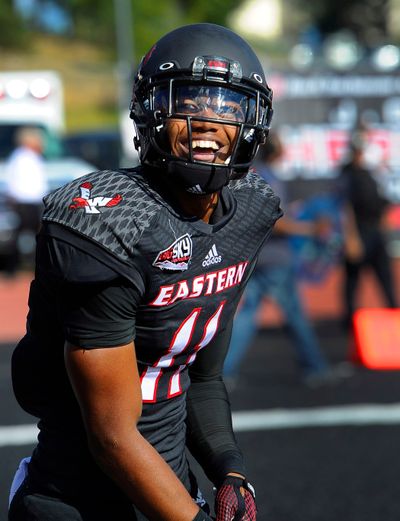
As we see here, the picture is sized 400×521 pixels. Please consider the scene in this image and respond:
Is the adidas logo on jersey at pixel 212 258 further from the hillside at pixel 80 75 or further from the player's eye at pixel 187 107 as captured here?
the hillside at pixel 80 75

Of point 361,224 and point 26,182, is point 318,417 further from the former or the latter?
point 26,182

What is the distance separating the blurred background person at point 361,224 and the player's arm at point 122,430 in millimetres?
6469

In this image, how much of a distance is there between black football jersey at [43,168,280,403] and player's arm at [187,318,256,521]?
8 cm

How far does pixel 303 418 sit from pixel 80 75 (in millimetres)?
→ 41810

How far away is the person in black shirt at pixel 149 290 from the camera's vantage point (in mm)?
1983

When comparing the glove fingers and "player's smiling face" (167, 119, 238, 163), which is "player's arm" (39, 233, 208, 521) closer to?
the glove fingers

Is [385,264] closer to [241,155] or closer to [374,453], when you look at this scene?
[374,453]

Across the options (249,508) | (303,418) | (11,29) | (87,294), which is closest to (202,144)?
(87,294)

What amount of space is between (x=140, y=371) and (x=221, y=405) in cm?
37

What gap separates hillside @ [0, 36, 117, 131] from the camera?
4253 centimetres

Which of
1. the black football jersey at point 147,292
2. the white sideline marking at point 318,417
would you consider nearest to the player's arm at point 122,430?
the black football jersey at point 147,292

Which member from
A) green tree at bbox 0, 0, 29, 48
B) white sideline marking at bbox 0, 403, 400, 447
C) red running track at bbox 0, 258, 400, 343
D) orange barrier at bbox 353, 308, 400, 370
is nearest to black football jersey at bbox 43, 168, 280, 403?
white sideline marking at bbox 0, 403, 400, 447

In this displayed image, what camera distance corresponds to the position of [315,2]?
58.0m

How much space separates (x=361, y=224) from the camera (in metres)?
8.44
